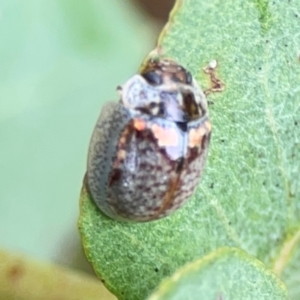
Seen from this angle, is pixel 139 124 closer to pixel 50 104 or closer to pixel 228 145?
pixel 228 145

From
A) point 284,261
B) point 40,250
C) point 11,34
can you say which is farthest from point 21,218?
point 284,261

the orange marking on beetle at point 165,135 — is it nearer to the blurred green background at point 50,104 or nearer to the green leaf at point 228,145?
the green leaf at point 228,145

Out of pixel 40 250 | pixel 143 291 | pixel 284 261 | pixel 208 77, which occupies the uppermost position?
pixel 208 77

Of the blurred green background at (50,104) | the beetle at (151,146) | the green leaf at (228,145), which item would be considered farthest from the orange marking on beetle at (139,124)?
the blurred green background at (50,104)

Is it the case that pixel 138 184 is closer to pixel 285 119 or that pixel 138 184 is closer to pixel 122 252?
pixel 122 252

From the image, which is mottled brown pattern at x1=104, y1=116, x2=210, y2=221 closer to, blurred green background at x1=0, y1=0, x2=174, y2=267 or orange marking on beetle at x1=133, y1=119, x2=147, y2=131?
orange marking on beetle at x1=133, y1=119, x2=147, y2=131

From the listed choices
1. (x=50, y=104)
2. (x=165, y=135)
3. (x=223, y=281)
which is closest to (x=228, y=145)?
(x=165, y=135)
